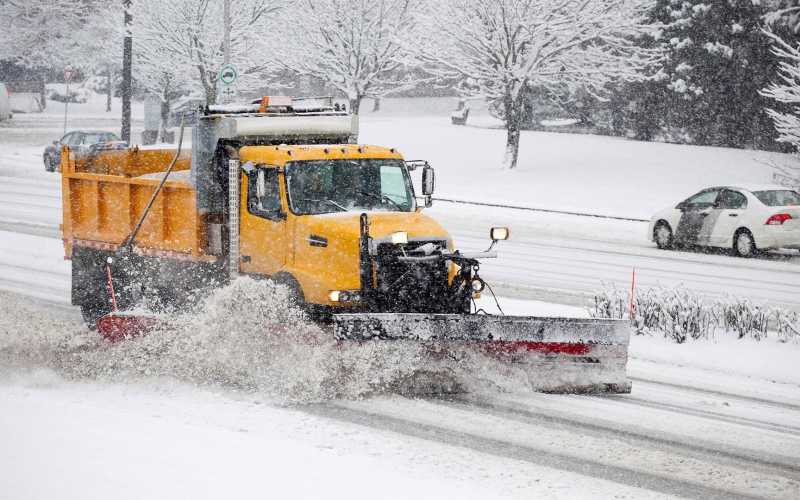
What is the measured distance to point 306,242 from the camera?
35.0 ft

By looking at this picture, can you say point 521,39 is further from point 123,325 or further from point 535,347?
point 535,347

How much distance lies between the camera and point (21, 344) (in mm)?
11531

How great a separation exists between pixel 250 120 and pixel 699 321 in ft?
18.8

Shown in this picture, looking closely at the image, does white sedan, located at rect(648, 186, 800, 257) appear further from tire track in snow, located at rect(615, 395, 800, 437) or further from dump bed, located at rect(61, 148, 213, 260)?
dump bed, located at rect(61, 148, 213, 260)

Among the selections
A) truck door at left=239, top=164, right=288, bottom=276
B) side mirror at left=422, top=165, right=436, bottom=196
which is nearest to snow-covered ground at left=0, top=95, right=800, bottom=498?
truck door at left=239, top=164, right=288, bottom=276

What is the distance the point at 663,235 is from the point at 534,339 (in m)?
14.1

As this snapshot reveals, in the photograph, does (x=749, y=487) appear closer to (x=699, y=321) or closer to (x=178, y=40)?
(x=699, y=321)

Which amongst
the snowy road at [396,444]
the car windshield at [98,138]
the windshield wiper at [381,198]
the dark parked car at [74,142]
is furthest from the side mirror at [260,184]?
the car windshield at [98,138]

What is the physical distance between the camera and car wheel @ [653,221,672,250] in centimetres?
2333

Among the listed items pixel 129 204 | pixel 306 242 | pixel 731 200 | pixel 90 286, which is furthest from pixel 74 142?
pixel 306 242

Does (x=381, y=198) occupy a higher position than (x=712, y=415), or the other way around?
(x=381, y=198)

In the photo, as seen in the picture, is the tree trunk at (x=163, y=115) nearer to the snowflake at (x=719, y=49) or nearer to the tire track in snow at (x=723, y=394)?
the snowflake at (x=719, y=49)

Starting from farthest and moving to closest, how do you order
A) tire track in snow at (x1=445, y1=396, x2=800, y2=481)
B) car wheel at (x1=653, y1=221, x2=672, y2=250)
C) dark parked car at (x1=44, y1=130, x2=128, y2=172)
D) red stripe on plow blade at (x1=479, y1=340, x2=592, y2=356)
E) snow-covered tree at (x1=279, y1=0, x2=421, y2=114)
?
snow-covered tree at (x1=279, y1=0, x2=421, y2=114), dark parked car at (x1=44, y1=130, x2=128, y2=172), car wheel at (x1=653, y1=221, x2=672, y2=250), red stripe on plow blade at (x1=479, y1=340, x2=592, y2=356), tire track in snow at (x1=445, y1=396, x2=800, y2=481)

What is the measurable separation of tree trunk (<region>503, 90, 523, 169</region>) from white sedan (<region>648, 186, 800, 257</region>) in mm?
14091
